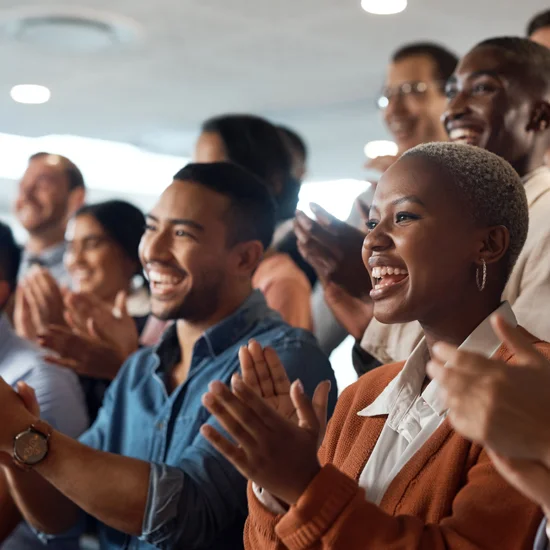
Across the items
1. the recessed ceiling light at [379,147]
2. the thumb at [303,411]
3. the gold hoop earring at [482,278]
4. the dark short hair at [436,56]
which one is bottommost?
the thumb at [303,411]

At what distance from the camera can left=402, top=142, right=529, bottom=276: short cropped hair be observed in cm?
126

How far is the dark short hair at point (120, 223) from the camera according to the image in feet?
8.99

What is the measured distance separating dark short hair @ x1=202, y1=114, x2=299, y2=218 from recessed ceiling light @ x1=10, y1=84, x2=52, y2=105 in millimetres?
3816

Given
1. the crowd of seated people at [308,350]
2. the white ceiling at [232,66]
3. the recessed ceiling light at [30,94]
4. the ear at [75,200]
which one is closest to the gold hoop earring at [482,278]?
the crowd of seated people at [308,350]

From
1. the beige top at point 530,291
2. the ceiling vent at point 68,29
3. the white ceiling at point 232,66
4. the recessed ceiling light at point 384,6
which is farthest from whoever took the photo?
the ceiling vent at point 68,29

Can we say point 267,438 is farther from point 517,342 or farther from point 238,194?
point 238,194

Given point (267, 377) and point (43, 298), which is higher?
point (43, 298)

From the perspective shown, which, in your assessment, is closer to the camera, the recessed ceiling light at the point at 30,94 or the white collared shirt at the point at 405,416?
the white collared shirt at the point at 405,416

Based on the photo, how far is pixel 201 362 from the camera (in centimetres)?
189

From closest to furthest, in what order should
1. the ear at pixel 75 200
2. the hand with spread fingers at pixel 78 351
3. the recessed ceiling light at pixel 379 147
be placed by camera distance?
the hand with spread fingers at pixel 78 351
the ear at pixel 75 200
the recessed ceiling light at pixel 379 147

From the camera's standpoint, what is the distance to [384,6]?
4.54 meters

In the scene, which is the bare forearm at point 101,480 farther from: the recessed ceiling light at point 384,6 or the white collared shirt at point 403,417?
→ the recessed ceiling light at point 384,6

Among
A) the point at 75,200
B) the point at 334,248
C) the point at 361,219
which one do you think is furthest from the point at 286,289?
the point at 75,200

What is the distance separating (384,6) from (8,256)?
2.73 meters
